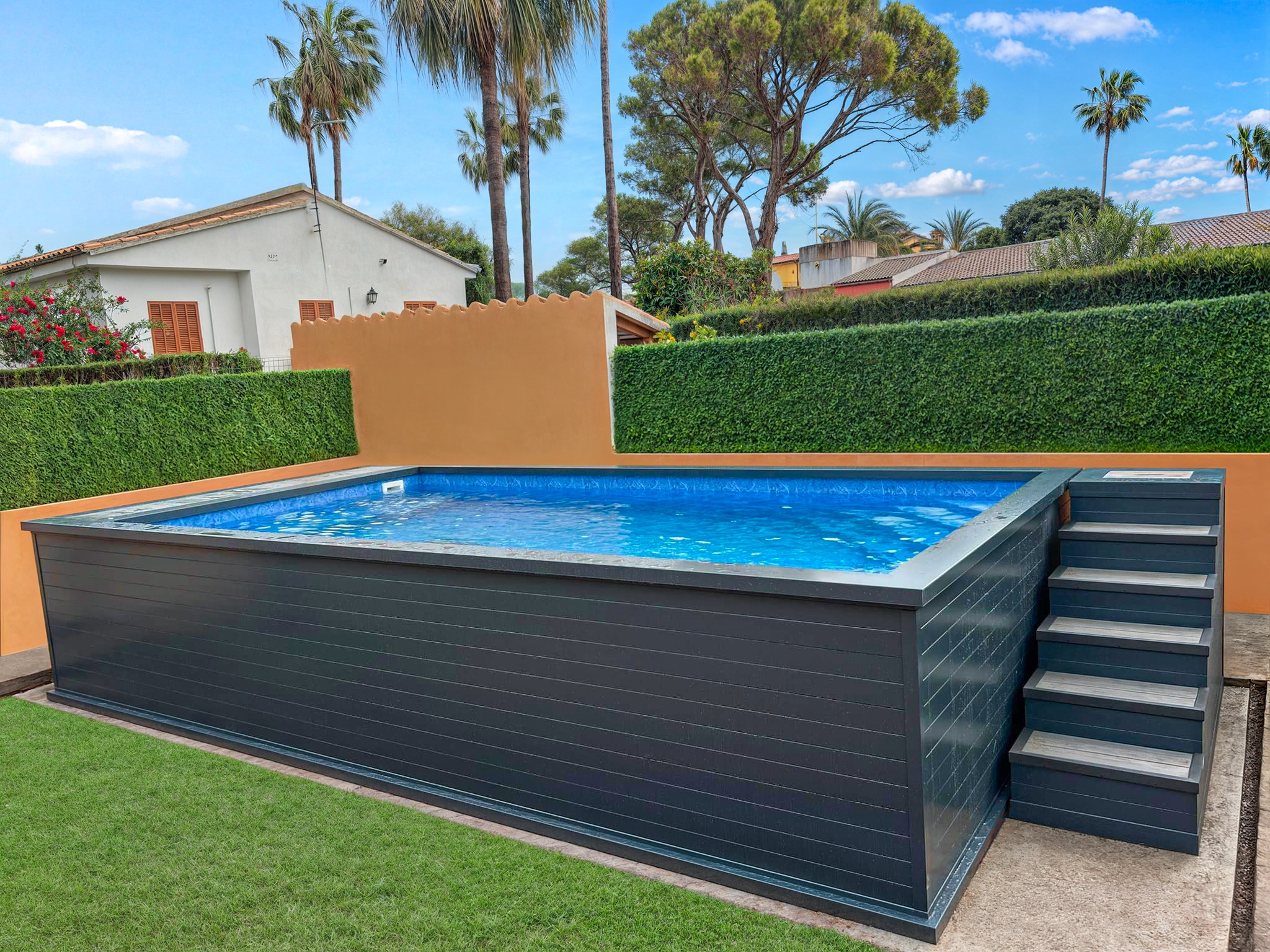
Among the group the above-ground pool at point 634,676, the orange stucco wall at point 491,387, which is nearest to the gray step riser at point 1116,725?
the above-ground pool at point 634,676

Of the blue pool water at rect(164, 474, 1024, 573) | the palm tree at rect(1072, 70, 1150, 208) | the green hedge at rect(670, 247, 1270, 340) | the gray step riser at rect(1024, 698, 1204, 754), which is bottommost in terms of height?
the gray step riser at rect(1024, 698, 1204, 754)

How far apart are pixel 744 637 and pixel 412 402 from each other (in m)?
8.92

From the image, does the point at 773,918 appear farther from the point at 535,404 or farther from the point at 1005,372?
the point at 535,404

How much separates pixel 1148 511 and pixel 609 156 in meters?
16.5

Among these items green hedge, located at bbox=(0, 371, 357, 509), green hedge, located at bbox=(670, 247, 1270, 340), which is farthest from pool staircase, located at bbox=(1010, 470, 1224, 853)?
green hedge, located at bbox=(0, 371, 357, 509)

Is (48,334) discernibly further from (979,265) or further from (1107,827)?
(979,265)

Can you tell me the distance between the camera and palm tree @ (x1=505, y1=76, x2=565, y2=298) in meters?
21.4

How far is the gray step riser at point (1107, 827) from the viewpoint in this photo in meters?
3.06

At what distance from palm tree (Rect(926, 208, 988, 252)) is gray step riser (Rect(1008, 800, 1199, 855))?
2157 inches

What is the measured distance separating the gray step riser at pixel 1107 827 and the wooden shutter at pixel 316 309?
1856cm

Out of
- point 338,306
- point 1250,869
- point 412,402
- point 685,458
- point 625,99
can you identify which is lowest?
point 1250,869

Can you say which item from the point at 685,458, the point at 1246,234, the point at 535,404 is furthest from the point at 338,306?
the point at 1246,234

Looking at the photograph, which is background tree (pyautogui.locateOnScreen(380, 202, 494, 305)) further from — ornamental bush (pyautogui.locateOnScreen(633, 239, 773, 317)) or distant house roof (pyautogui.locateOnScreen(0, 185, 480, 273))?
ornamental bush (pyautogui.locateOnScreen(633, 239, 773, 317))

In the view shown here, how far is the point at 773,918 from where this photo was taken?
2693mm
